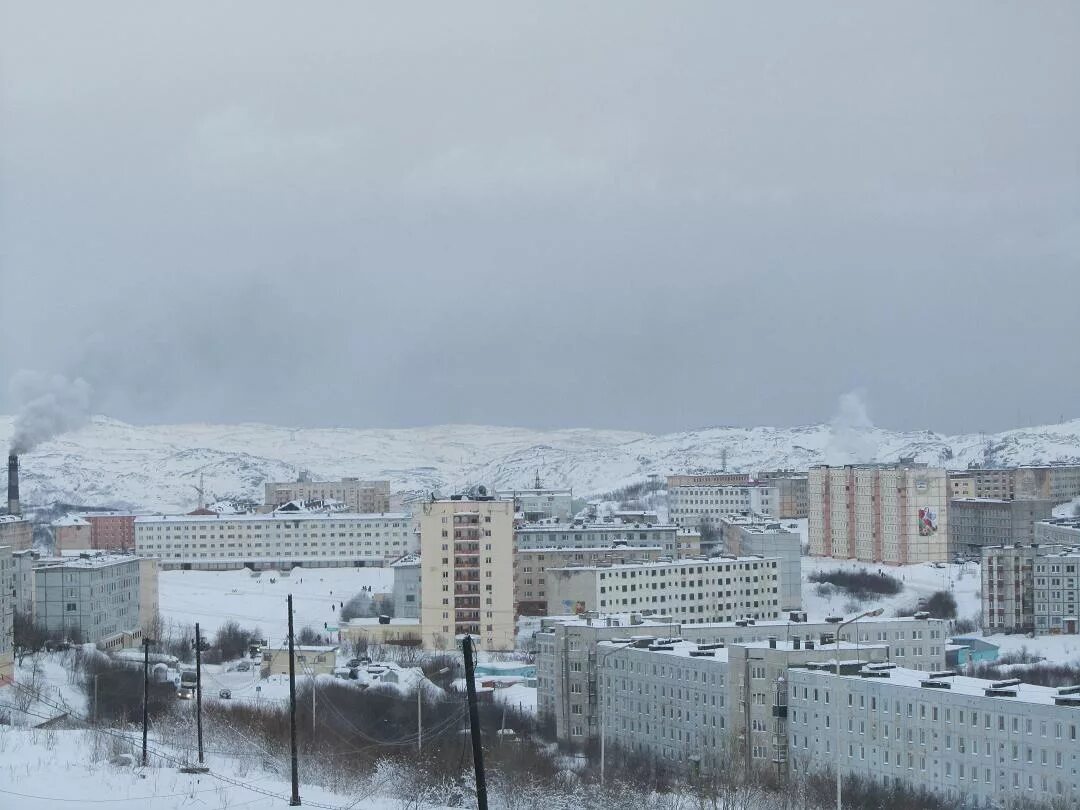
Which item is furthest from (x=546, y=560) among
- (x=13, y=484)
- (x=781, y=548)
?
(x=13, y=484)

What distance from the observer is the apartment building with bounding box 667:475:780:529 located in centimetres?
4825

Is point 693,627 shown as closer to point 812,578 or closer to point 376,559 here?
point 812,578

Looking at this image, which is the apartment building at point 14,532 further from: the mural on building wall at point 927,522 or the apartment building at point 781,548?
the mural on building wall at point 927,522

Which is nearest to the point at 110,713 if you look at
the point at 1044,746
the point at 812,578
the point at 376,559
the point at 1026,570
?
the point at 1044,746

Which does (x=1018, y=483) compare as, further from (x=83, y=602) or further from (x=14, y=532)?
(x=83, y=602)

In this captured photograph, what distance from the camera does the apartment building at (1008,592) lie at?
1059 inches

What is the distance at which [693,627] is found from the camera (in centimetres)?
2002

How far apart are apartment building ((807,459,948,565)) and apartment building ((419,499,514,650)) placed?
607 inches

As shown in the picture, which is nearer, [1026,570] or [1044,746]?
[1044,746]

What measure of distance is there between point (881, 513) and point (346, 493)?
24.4 meters

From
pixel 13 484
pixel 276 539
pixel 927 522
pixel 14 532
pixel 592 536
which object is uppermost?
pixel 13 484

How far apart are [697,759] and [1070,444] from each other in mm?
77238

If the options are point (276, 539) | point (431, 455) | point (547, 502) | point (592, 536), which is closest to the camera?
point (592, 536)

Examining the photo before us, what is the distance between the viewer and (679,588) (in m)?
26.6
